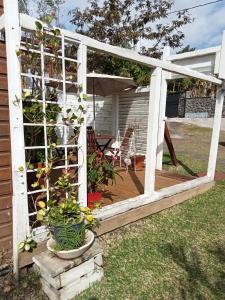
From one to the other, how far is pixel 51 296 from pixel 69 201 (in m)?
0.80

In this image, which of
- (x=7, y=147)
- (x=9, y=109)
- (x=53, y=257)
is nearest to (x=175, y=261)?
(x=53, y=257)

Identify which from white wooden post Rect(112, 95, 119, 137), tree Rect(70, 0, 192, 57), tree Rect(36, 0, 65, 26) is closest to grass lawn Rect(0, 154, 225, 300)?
white wooden post Rect(112, 95, 119, 137)

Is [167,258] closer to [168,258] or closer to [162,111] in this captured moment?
[168,258]

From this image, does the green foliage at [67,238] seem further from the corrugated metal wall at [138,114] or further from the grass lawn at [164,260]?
the corrugated metal wall at [138,114]

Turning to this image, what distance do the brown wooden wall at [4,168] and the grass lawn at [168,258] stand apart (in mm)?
895

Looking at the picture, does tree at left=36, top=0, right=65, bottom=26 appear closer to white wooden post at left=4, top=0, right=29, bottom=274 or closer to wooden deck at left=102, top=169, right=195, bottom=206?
wooden deck at left=102, top=169, right=195, bottom=206

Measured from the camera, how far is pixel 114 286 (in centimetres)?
224

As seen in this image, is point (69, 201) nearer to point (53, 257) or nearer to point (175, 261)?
point (53, 257)

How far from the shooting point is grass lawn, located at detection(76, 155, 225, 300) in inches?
87.3

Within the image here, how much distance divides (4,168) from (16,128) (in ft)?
1.47

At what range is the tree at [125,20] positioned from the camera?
32.7 ft

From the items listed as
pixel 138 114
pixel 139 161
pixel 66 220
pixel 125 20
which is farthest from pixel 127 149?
pixel 125 20

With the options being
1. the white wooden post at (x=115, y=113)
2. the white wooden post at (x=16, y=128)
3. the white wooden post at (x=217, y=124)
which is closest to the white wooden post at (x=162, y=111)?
the white wooden post at (x=217, y=124)

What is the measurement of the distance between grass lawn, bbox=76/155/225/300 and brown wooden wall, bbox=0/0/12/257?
895 mm
